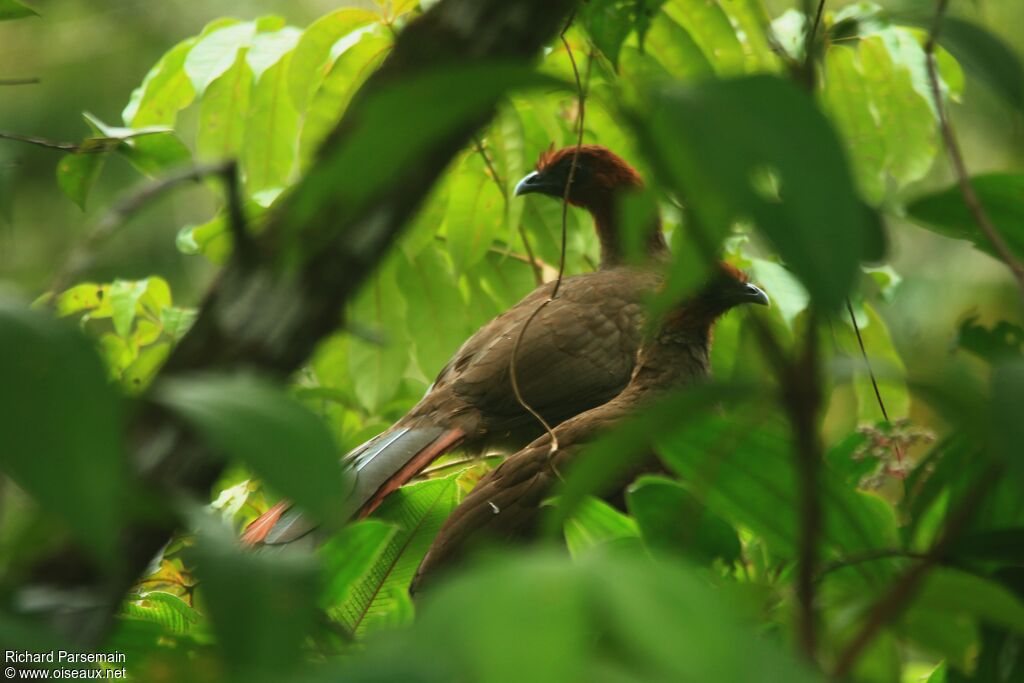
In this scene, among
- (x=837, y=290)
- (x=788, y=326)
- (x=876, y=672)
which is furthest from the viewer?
(x=788, y=326)

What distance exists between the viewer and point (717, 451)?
0.82 metres

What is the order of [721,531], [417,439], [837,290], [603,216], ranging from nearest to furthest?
[837,290] → [721,531] → [417,439] → [603,216]

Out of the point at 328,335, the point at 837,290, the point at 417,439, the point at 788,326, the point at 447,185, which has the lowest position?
the point at 417,439

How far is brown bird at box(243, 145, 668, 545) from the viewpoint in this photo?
2.68 m

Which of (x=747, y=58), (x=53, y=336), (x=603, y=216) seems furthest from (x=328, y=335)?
(x=603, y=216)

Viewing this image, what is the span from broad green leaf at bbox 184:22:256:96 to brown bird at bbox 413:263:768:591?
0.97 m

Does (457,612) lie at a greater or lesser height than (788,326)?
greater

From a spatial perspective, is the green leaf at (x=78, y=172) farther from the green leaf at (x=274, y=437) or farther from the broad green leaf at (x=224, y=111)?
the broad green leaf at (x=224, y=111)

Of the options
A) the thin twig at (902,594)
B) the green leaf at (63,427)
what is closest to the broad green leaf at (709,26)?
the thin twig at (902,594)

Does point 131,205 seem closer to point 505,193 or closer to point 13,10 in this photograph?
point 13,10

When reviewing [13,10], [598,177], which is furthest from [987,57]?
[598,177]

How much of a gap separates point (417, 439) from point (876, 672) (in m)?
1.84

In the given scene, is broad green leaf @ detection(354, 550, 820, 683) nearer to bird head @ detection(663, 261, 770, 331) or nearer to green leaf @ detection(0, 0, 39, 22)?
green leaf @ detection(0, 0, 39, 22)

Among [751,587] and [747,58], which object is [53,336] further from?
[747,58]
